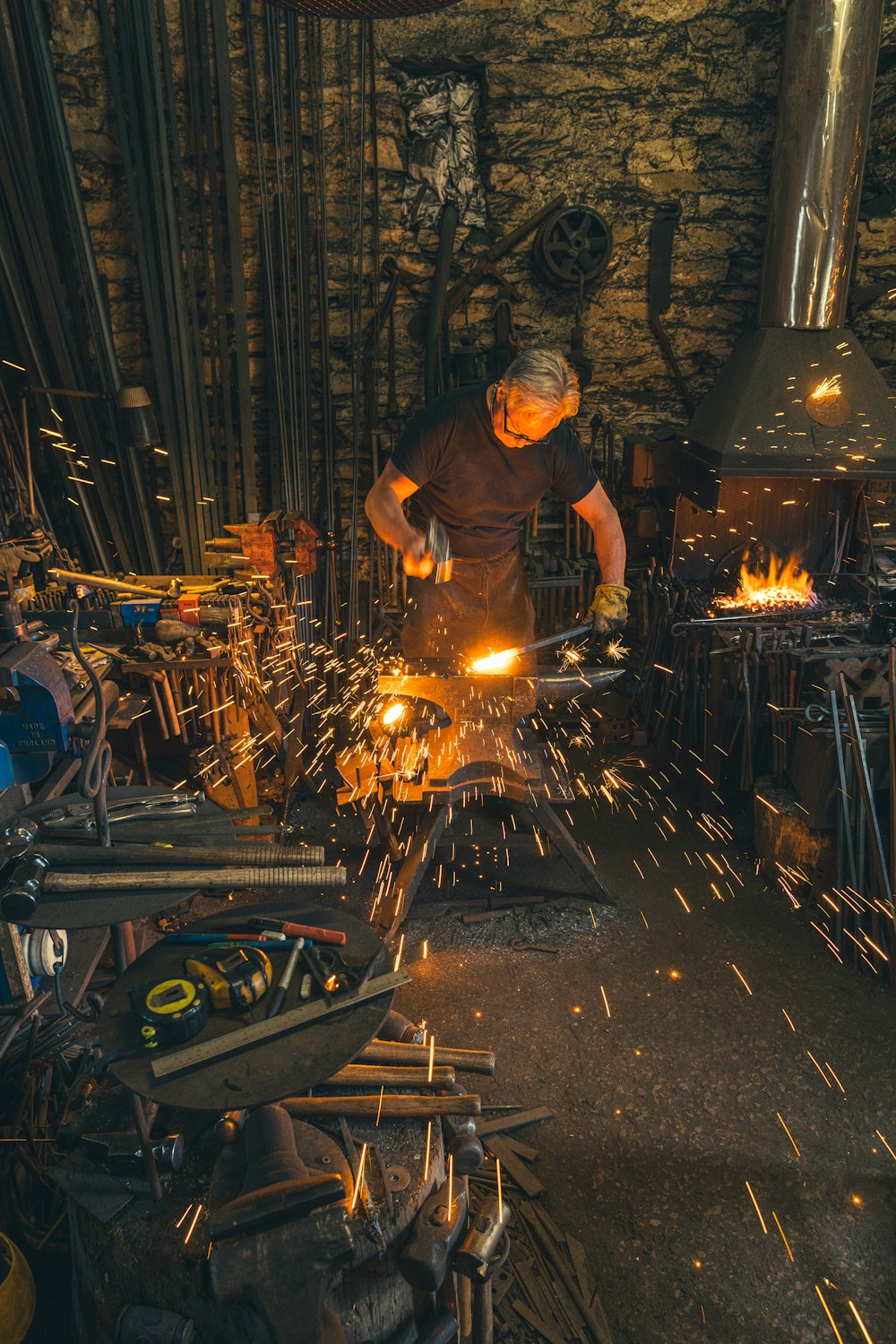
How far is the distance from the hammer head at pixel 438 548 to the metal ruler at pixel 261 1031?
83.4 inches

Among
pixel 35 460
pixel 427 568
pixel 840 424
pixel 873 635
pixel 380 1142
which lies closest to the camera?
pixel 380 1142

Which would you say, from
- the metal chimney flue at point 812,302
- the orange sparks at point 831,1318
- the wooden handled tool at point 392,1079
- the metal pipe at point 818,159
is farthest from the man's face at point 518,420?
the orange sparks at point 831,1318

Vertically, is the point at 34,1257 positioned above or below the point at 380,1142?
below

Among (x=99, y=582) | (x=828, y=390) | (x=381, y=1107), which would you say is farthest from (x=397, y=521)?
(x=828, y=390)

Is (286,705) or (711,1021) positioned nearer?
(711,1021)

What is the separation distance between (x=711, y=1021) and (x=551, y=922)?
84cm

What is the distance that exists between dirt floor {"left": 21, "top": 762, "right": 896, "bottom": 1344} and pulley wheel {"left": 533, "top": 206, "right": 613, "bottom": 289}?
390cm

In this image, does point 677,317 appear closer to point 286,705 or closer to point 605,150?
point 605,150

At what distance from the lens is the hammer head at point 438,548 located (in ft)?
12.0

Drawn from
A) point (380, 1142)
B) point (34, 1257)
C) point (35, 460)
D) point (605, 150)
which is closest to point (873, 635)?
point (380, 1142)

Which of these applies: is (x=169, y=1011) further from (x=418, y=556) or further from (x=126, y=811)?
(x=418, y=556)

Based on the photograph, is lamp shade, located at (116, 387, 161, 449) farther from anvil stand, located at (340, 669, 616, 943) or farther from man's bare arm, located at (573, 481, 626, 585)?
man's bare arm, located at (573, 481, 626, 585)

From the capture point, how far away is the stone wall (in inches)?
209

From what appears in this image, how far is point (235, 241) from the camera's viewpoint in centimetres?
529
